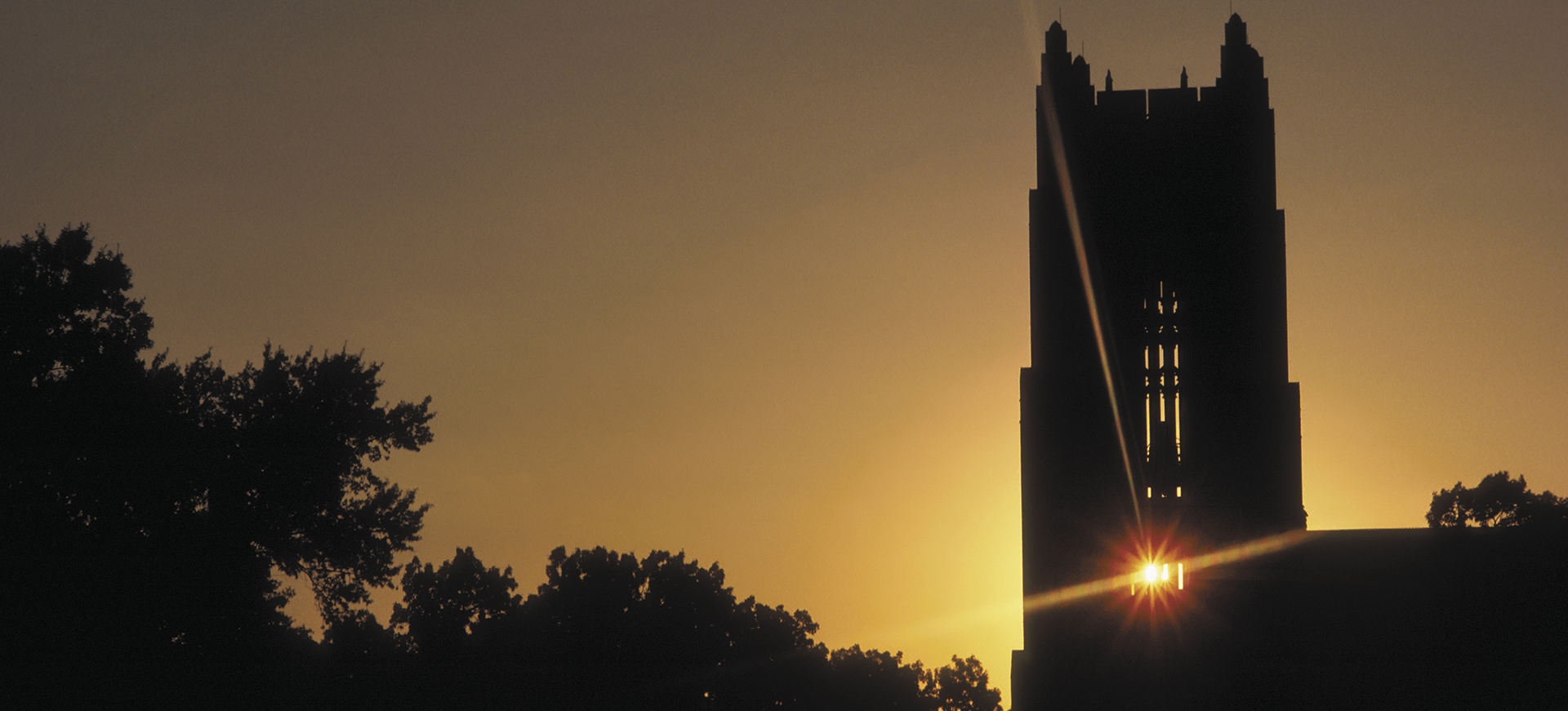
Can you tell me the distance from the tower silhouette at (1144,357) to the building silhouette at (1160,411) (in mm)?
39

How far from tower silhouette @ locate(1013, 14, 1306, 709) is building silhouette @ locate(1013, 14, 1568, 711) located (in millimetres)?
39

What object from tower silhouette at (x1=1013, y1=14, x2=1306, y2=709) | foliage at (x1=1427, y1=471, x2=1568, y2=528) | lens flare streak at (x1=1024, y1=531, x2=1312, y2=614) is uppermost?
foliage at (x1=1427, y1=471, x2=1568, y2=528)

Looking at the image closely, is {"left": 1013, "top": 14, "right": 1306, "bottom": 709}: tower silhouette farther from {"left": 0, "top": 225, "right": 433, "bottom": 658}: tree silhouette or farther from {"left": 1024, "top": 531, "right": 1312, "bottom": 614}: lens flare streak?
{"left": 0, "top": 225, "right": 433, "bottom": 658}: tree silhouette

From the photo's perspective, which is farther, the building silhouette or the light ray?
the light ray

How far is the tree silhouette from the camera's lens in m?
33.7

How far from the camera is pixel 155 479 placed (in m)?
34.8

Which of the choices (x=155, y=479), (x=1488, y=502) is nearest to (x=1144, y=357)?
(x=155, y=479)

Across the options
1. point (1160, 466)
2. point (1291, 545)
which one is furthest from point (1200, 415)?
point (1291, 545)

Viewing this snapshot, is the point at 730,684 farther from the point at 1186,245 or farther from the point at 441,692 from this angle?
the point at 1186,245

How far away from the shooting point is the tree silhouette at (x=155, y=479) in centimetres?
3372

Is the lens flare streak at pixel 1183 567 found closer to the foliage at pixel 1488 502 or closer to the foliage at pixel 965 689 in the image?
the foliage at pixel 1488 502

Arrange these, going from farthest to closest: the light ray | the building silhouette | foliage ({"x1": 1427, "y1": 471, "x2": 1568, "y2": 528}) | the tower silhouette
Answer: foliage ({"x1": 1427, "y1": 471, "x2": 1568, "y2": 528}) → the light ray → the tower silhouette → the building silhouette

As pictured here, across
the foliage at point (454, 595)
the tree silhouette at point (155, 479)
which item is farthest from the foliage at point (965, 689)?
the tree silhouette at point (155, 479)

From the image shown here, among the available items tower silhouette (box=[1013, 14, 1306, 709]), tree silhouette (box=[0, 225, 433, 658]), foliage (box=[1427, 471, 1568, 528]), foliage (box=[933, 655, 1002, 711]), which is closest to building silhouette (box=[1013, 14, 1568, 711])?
tower silhouette (box=[1013, 14, 1306, 709])
